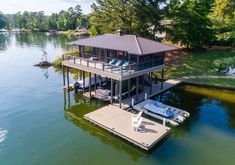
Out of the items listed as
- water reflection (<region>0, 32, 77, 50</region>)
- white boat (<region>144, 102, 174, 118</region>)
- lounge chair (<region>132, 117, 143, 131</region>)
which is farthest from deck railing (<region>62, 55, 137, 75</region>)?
water reflection (<region>0, 32, 77, 50</region>)

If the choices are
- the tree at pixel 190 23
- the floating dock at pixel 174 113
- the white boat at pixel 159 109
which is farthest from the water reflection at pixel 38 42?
the white boat at pixel 159 109

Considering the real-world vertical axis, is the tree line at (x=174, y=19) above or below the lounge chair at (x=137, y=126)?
above

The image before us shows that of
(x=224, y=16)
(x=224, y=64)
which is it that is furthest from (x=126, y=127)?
(x=224, y=16)

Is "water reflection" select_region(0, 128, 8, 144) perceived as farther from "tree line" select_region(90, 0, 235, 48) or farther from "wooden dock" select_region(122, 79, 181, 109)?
"tree line" select_region(90, 0, 235, 48)

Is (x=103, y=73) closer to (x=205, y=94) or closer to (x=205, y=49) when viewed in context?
(x=205, y=94)

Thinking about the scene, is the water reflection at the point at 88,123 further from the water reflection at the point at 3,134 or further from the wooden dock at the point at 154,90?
the water reflection at the point at 3,134
